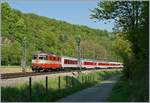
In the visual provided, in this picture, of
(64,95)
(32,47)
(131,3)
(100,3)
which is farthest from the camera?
(32,47)

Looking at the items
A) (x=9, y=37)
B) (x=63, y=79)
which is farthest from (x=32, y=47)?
(x=63, y=79)

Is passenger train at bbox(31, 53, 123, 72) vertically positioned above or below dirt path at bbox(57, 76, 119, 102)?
above

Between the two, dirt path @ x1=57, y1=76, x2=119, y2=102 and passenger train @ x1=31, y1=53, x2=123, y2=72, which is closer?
dirt path @ x1=57, y1=76, x2=119, y2=102

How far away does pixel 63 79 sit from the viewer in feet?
140

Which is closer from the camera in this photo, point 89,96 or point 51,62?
point 89,96

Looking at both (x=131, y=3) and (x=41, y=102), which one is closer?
(x=41, y=102)

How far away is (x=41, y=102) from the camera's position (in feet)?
74.1

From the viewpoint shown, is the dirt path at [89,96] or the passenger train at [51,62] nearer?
the dirt path at [89,96]

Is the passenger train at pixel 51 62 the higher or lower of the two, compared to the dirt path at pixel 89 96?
higher

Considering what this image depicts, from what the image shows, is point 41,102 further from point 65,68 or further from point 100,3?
point 65,68

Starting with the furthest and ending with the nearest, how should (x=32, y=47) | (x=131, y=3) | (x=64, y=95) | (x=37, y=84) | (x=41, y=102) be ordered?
(x=32, y=47), (x=131, y=3), (x=37, y=84), (x=64, y=95), (x=41, y=102)

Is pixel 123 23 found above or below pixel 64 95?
above

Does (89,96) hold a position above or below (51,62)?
below

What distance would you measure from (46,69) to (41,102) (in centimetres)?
4217
